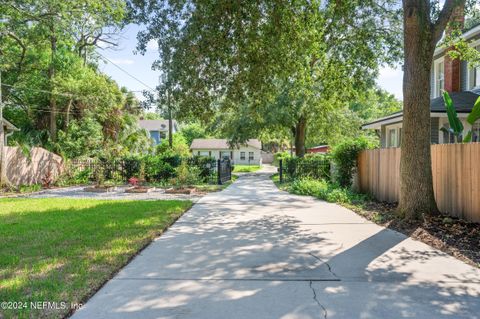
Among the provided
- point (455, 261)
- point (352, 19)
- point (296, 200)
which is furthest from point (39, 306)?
point (352, 19)

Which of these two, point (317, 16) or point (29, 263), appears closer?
point (29, 263)

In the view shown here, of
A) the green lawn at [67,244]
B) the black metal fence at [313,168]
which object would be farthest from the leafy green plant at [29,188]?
the black metal fence at [313,168]

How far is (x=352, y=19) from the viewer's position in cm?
1098

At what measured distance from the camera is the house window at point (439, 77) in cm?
1617

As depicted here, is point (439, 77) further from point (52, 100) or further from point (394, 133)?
point (52, 100)

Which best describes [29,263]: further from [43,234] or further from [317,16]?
[317,16]

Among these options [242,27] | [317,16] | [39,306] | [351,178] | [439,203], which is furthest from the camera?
[351,178]

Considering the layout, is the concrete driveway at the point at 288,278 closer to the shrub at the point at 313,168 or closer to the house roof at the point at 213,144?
the shrub at the point at 313,168

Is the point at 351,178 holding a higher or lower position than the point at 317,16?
lower

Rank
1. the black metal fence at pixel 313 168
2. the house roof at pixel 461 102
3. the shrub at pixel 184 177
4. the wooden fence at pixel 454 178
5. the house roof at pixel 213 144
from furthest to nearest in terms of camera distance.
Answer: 1. the house roof at pixel 213 144
2. the black metal fence at pixel 313 168
3. the shrub at pixel 184 177
4. the house roof at pixel 461 102
5. the wooden fence at pixel 454 178

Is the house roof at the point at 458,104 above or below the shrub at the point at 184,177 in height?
above

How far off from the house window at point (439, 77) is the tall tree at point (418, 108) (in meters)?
9.70

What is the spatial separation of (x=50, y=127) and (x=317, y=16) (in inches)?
918

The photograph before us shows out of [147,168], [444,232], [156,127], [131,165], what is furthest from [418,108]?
[156,127]
